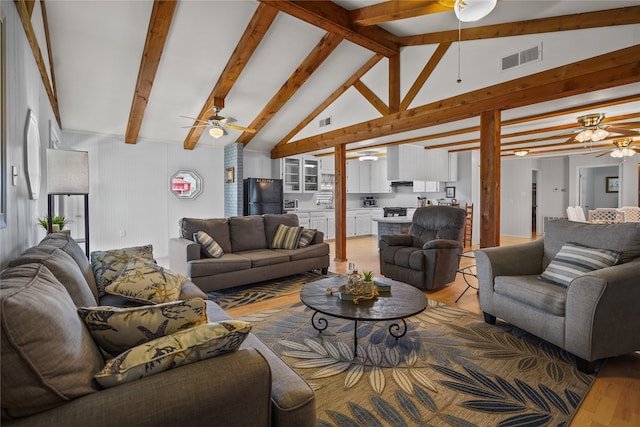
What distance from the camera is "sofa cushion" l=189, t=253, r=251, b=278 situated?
3.62m

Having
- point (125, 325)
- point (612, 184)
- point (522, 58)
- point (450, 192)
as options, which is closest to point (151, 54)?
point (125, 325)

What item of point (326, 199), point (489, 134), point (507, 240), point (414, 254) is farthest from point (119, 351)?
point (507, 240)

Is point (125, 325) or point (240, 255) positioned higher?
point (125, 325)

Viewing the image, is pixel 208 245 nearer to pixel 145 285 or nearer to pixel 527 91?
pixel 145 285

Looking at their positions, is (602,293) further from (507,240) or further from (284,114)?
(507,240)

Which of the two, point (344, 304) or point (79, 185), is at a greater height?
point (79, 185)

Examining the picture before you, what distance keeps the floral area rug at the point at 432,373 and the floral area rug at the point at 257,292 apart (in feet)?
2.17

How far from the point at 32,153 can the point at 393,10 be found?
342 centimetres

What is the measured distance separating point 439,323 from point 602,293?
125 centimetres

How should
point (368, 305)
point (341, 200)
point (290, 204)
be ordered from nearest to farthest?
point (368, 305) < point (341, 200) < point (290, 204)

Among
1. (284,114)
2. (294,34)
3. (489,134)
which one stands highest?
(294,34)

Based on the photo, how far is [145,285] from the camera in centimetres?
199

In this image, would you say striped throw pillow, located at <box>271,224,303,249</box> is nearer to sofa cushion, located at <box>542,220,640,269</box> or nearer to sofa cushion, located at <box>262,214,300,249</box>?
sofa cushion, located at <box>262,214,300,249</box>

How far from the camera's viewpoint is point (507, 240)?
811cm
